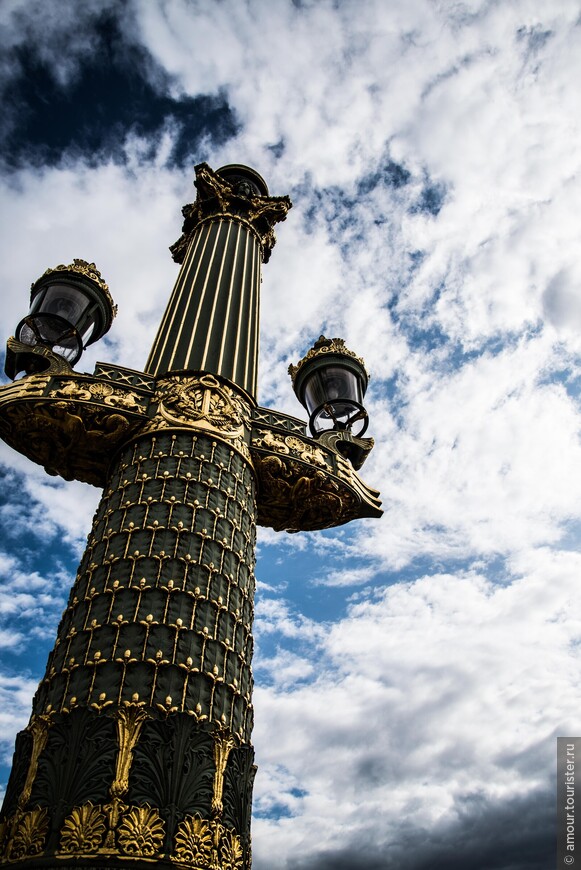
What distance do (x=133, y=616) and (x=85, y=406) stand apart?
425cm

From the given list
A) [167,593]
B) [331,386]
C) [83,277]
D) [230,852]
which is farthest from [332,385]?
[230,852]

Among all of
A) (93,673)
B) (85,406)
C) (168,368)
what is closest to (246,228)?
(168,368)

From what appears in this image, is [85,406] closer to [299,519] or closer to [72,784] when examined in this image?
[299,519]

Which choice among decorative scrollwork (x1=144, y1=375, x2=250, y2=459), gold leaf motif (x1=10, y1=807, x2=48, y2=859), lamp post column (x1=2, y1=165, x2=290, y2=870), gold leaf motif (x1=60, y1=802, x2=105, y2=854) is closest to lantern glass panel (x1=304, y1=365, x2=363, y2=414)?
lamp post column (x1=2, y1=165, x2=290, y2=870)

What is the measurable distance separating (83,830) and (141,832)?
583 millimetres

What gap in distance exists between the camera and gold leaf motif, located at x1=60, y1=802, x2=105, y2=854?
22.4 ft

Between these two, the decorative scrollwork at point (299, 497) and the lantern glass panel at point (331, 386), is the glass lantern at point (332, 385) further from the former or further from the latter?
the decorative scrollwork at point (299, 497)

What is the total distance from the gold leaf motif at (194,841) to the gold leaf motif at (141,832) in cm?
22

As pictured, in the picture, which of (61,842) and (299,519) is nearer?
(61,842)

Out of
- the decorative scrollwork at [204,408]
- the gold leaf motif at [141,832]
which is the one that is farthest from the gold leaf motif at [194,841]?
the decorative scrollwork at [204,408]

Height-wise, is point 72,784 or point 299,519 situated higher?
point 299,519

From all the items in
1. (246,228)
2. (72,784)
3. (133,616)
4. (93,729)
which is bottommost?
(72,784)

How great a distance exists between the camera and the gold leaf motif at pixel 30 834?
6926 mm

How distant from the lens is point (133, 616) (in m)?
8.88
